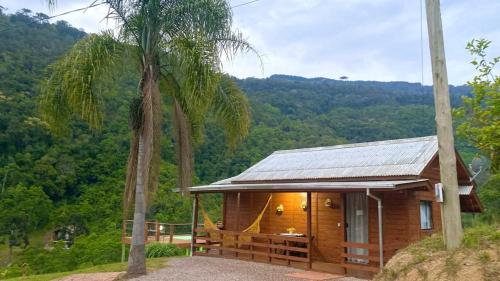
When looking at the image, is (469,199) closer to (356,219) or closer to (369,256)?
(356,219)

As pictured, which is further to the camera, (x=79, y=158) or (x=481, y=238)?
(x=79, y=158)

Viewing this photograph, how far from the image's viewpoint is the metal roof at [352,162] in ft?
37.3

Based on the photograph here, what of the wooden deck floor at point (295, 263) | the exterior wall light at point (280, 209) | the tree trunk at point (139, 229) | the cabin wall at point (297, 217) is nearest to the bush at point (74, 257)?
the cabin wall at point (297, 217)

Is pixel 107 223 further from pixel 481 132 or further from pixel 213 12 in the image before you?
pixel 481 132

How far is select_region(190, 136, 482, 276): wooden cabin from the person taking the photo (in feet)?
33.6

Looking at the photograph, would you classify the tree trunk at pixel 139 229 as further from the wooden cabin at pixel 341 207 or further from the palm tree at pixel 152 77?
the wooden cabin at pixel 341 207

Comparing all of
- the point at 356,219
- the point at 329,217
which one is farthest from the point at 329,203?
the point at 356,219

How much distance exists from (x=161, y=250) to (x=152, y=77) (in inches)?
269

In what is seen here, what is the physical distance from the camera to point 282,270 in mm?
10516

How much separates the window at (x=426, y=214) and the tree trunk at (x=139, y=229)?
24.2 feet

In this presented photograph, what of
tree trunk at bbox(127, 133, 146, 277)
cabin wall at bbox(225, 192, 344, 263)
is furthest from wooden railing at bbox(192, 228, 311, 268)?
tree trunk at bbox(127, 133, 146, 277)

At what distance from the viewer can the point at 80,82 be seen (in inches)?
339

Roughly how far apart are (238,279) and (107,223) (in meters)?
19.2

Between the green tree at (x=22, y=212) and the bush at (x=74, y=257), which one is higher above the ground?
the green tree at (x=22, y=212)
